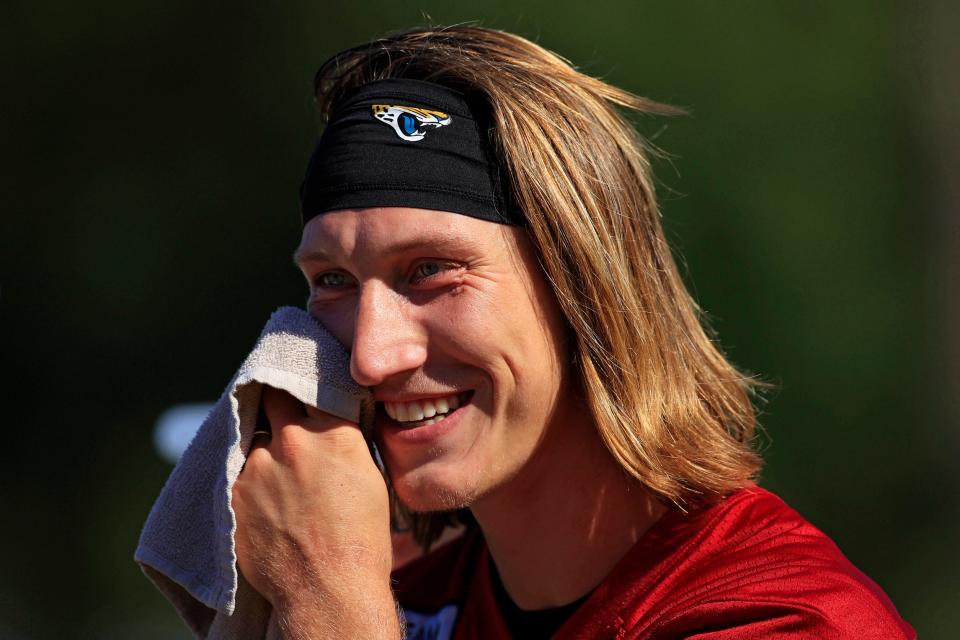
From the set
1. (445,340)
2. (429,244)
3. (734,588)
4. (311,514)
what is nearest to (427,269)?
(429,244)

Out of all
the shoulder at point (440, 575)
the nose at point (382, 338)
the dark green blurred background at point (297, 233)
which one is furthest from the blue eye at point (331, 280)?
the dark green blurred background at point (297, 233)

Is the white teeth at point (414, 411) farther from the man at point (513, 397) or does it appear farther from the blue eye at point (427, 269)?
the blue eye at point (427, 269)

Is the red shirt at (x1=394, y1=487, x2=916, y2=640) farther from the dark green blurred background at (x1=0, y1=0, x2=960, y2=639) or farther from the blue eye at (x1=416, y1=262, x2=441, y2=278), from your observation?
the dark green blurred background at (x1=0, y1=0, x2=960, y2=639)

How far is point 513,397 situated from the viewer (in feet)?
8.62

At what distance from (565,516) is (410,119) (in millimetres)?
1067

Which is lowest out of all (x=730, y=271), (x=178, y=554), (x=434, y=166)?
(x=730, y=271)

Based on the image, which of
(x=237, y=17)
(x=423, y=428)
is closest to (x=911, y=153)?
(x=237, y=17)

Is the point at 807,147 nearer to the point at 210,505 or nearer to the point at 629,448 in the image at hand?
the point at 629,448

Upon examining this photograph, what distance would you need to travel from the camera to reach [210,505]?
2.66 metres

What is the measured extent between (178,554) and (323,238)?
84 centimetres

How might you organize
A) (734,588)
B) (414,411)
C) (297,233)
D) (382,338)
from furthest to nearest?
(297,233)
(414,411)
(382,338)
(734,588)

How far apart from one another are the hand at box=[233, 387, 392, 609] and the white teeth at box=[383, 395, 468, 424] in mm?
119

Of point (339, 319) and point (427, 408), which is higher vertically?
point (339, 319)

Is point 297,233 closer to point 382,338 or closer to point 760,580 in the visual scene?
point 382,338
